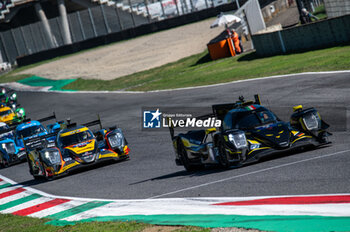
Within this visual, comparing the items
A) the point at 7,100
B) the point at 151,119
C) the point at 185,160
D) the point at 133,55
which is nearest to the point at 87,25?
the point at 133,55

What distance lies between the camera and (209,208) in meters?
9.20

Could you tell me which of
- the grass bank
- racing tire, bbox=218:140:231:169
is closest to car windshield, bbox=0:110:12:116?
the grass bank

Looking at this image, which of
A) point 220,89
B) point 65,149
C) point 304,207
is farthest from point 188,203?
point 220,89

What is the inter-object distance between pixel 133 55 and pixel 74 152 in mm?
39357

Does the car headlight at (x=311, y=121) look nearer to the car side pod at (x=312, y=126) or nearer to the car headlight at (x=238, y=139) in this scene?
the car side pod at (x=312, y=126)

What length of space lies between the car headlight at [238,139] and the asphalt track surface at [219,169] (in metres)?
0.51

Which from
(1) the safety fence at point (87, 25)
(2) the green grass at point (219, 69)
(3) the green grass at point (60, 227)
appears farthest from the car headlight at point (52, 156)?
(1) the safety fence at point (87, 25)

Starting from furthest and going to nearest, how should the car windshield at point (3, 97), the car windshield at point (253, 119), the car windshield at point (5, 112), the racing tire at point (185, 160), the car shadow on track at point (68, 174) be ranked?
the car windshield at point (3, 97)
the car windshield at point (5, 112)
the car shadow on track at point (68, 174)
the racing tire at point (185, 160)
the car windshield at point (253, 119)

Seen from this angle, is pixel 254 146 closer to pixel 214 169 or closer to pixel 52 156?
pixel 214 169

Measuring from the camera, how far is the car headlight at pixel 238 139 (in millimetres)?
11766

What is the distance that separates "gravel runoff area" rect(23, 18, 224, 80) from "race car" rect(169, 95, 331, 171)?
3491cm

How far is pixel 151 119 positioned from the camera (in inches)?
1006

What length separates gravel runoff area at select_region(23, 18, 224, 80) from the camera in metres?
50.0

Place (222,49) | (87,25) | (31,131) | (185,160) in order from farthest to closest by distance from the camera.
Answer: (87,25)
(222,49)
(31,131)
(185,160)
